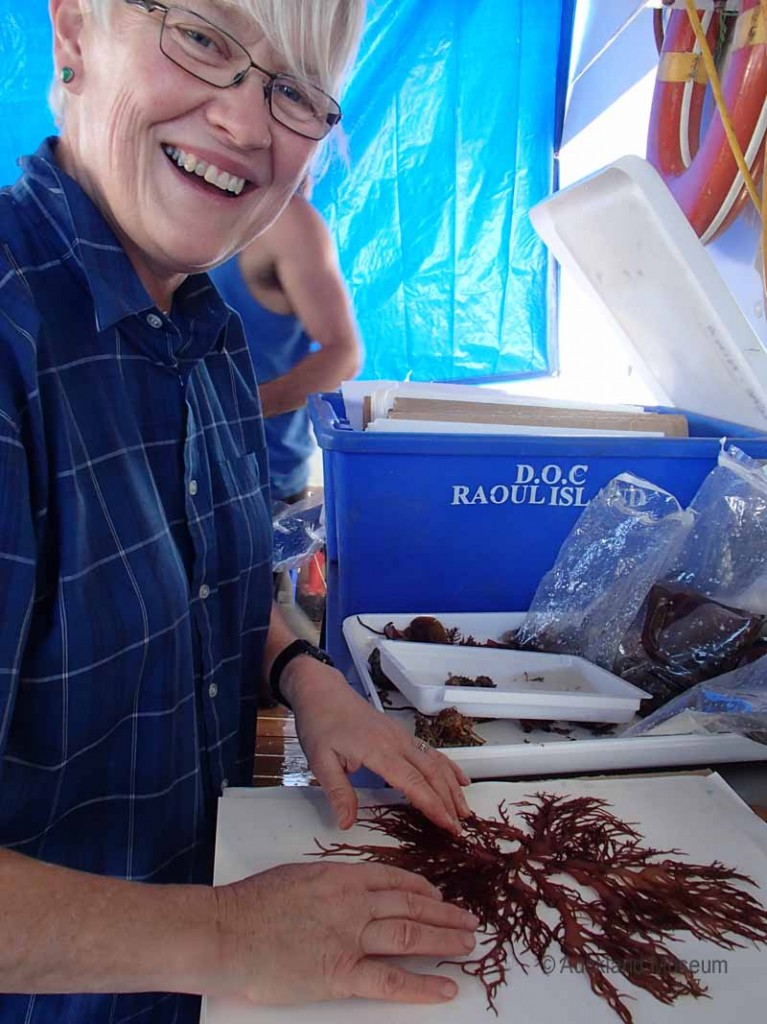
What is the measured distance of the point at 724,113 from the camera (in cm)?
140

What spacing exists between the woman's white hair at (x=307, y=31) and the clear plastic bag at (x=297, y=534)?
123 centimetres

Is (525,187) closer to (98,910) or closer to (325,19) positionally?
(325,19)

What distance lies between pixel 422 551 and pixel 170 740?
51cm

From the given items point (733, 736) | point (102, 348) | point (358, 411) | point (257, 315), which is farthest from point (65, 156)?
point (257, 315)

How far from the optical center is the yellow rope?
4.42 ft

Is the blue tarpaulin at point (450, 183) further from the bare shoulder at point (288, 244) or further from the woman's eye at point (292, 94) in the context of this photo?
the woman's eye at point (292, 94)

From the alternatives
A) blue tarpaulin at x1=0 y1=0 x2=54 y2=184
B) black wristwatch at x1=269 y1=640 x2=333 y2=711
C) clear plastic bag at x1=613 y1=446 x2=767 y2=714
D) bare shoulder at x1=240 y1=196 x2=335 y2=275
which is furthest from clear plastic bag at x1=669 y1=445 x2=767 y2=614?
blue tarpaulin at x1=0 y1=0 x2=54 y2=184

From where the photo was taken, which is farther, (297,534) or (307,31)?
(297,534)

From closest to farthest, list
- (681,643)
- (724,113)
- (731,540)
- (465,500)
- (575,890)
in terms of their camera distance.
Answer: (575,890) < (681,643) < (731,540) < (465,500) < (724,113)

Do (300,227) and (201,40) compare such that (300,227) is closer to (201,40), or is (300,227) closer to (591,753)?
(201,40)

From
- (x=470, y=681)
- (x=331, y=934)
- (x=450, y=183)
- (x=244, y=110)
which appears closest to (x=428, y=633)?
(x=470, y=681)

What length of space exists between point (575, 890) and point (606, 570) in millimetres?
524

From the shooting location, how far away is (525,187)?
296 centimetres

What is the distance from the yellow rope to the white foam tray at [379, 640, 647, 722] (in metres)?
0.86
